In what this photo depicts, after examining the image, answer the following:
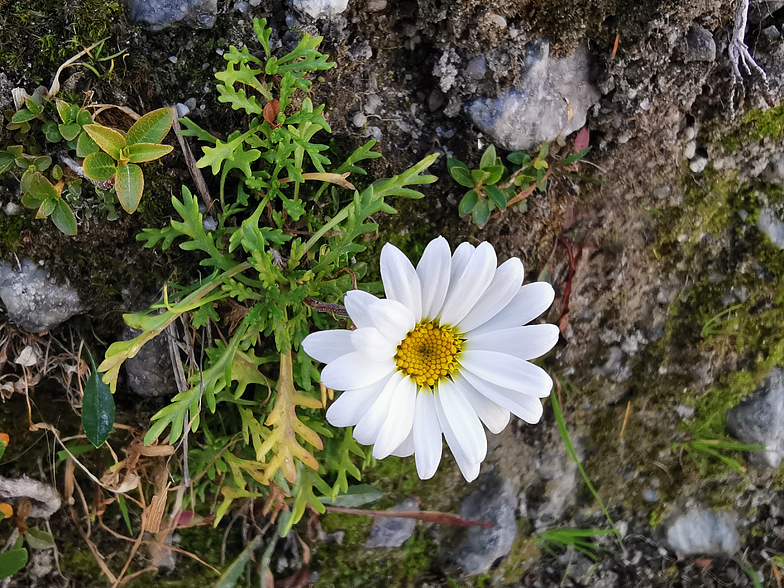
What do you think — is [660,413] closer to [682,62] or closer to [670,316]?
[670,316]

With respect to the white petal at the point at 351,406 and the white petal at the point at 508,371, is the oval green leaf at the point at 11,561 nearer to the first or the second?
the white petal at the point at 351,406

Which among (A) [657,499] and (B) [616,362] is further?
(A) [657,499]

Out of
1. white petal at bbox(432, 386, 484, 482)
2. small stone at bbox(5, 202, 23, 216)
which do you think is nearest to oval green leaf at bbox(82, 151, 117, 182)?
small stone at bbox(5, 202, 23, 216)

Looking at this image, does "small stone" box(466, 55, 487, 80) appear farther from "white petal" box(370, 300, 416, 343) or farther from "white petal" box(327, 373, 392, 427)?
"white petal" box(327, 373, 392, 427)

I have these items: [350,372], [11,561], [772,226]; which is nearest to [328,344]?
[350,372]

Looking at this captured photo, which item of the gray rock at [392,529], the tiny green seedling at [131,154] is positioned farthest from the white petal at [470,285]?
the gray rock at [392,529]

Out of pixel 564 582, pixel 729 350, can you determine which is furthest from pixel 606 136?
pixel 564 582

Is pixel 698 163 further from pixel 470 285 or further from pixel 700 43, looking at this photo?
pixel 470 285
